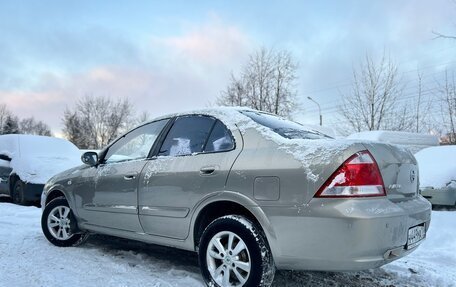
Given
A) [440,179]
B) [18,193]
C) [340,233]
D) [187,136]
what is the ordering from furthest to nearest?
[18,193] < [440,179] < [187,136] < [340,233]

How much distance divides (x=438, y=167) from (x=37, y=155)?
9.43 m

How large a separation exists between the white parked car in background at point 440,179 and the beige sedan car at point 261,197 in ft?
19.0

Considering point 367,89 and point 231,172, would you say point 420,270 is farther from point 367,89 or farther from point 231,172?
point 367,89

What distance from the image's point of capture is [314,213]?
2852 millimetres

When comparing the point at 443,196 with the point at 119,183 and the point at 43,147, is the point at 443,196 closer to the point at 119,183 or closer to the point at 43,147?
the point at 119,183

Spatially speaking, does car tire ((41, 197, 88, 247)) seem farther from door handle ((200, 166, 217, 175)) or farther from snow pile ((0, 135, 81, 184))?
snow pile ((0, 135, 81, 184))

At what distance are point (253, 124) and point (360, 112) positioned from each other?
28253 millimetres

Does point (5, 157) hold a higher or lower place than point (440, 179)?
higher

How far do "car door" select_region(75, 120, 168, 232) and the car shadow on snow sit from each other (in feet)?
1.44

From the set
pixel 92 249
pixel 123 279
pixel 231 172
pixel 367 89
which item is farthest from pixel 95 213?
pixel 367 89

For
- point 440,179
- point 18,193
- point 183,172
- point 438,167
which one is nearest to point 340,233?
point 183,172

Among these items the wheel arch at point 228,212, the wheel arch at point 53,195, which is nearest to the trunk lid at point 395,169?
the wheel arch at point 228,212

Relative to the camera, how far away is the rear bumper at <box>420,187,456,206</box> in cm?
843

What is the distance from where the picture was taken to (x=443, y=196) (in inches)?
334
